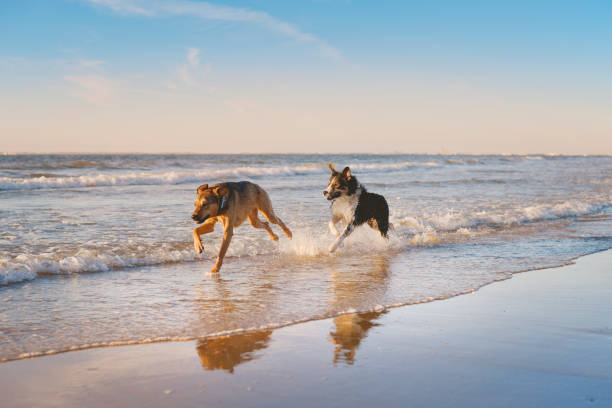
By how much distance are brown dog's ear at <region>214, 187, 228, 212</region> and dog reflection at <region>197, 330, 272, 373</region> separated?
292 cm

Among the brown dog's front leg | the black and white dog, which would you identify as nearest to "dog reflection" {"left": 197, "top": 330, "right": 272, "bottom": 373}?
the brown dog's front leg

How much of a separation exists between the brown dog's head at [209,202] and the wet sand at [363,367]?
2.61 metres

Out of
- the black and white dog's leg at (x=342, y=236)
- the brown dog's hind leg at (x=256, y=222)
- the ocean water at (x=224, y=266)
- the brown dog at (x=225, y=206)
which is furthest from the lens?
the black and white dog's leg at (x=342, y=236)

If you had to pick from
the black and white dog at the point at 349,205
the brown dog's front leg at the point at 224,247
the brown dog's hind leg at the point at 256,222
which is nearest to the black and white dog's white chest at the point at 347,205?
the black and white dog at the point at 349,205

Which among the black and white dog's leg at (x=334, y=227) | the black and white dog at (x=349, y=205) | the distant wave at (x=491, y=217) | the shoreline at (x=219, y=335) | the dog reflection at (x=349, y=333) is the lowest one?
the shoreline at (x=219, y=335)

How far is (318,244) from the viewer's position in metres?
9.38

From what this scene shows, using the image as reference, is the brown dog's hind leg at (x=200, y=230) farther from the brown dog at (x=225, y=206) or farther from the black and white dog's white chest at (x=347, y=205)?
the black and white dog's white chest at (x=347, y=205)

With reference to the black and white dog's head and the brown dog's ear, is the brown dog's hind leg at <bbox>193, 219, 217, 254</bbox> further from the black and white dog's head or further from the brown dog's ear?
the black and white dog's head

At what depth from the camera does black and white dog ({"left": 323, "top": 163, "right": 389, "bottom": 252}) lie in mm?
8945

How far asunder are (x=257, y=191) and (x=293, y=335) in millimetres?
4241

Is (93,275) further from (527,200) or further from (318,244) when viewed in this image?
(527,200)

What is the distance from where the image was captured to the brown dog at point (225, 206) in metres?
6.98

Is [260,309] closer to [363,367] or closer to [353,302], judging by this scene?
[353,302]

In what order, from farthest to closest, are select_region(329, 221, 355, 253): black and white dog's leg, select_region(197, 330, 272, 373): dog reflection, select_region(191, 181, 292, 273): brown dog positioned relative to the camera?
select_region(329, 221, 355, 253): black and white dog's leg
select_region(191, 181, 292, 273): brown dog
select_region(197, 330, 272, 373): dog reflection
